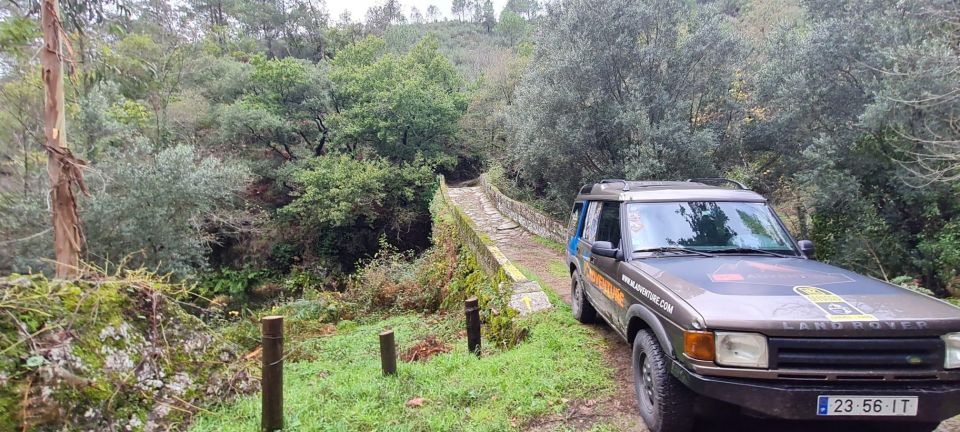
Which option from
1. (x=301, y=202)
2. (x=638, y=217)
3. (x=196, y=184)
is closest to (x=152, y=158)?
(x=196, y=184)

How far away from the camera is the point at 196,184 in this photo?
1391 cm

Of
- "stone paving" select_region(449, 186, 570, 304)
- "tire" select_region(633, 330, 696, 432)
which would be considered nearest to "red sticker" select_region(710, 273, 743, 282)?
"tire" select_region(633, 330, 696, 432)

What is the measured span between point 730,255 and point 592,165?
8.89 m

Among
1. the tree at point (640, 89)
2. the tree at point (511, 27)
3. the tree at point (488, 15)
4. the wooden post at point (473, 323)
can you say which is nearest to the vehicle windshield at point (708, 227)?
the wooden post at point (473, 323)

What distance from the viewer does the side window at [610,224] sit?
16.4 feet

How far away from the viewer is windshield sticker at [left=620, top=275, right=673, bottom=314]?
331 cm

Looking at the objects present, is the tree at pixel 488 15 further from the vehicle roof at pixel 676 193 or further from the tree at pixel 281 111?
the vehicle roof at pixel 676 193

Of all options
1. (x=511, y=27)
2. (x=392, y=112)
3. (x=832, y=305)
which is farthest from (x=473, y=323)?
(x=511, y=27)

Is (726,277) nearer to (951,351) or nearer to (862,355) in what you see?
(862,355)

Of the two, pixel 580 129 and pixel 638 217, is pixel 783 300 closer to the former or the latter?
pixel 638 217

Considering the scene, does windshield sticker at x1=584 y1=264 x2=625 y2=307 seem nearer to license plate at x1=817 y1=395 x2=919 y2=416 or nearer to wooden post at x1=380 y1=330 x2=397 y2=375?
license plate at x1=817 y1=395 x2=919 y2=416

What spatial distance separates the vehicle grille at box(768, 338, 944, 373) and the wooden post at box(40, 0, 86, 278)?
8752 millimetres

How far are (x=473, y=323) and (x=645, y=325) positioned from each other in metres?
2.71

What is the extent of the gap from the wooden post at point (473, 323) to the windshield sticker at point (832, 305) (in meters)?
3.71
